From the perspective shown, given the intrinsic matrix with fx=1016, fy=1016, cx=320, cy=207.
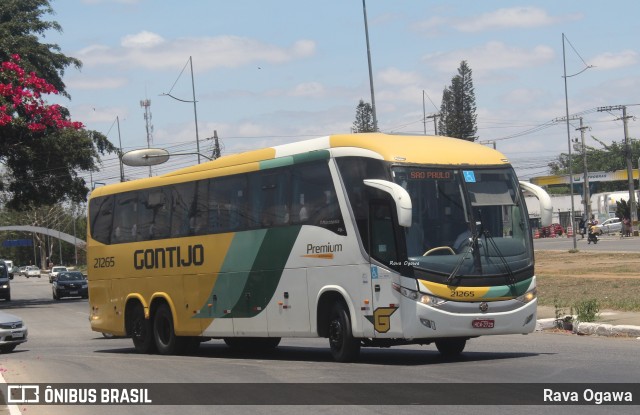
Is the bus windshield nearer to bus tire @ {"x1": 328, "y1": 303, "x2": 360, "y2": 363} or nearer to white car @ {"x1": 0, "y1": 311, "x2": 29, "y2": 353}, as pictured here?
bus tire @ {"x1": 328, "y1": 303, "x2": 360, "y2": 363}

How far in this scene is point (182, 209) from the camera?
65.1 ft

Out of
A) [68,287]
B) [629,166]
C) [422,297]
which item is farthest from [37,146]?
[629,166]

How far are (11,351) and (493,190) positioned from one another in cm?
1374

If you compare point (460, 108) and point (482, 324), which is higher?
point (460, 108)

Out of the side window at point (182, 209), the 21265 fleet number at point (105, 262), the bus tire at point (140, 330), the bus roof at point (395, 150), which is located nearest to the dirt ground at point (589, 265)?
the bus tire at point (140, 330)

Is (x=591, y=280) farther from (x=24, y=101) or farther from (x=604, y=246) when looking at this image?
(x=604, y=246)

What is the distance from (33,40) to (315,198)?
35.5m

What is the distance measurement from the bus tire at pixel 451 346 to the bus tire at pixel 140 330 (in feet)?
23.2

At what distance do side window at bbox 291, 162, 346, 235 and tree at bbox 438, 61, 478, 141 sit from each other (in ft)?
217

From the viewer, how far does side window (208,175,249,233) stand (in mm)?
18016

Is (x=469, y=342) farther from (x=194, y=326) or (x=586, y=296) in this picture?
(x=586, y=296)

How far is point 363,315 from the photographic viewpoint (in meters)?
15.2

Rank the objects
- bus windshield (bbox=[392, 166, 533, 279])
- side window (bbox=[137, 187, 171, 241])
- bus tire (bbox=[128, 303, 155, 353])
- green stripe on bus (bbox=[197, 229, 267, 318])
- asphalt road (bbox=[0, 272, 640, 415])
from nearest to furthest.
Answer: asphalt road (bbox=[0, 272, 640, 415])
bus windshield (bbox=[392, 166, 533, 279])
green stripe on bus (bbox=[197, 229, 267, 318])
side window (bbox=[137, 187, 171, 241])
bus tire (bbox=[128, 303, 155, 353])

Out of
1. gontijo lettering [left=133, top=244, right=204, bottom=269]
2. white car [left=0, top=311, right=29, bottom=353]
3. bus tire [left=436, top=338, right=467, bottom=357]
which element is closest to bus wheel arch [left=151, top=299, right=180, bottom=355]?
gontijo lettering [left=133, top=244, right=204, bottom=269]
